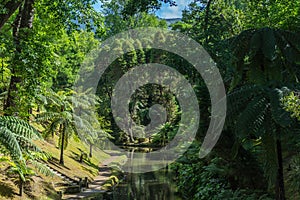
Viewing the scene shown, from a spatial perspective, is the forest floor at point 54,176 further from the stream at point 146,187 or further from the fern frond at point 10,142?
the fern frond at point 10,142

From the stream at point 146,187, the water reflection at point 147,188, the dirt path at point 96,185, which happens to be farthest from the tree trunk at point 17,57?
the water reflection at point 147,188

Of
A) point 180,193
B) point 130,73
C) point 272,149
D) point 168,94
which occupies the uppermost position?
point 130,73

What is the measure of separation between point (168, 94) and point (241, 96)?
116 ft

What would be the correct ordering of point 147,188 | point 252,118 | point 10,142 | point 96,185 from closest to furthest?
point 252,118, point 10,142, point 96,185, point 147,188

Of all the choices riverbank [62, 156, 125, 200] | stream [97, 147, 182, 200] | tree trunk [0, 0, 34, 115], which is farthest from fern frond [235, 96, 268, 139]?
riverbank [62, 156, 125, 200]

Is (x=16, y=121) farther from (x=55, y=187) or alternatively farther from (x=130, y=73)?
(x=130, y=73)

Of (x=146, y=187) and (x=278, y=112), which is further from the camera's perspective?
(x=146, y=187)

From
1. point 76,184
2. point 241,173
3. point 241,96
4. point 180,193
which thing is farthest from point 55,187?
point 241,96

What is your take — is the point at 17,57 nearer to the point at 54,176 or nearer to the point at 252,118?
the point at 252,118

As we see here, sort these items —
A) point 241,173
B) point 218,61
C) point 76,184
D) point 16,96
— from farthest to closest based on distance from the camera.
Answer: point 76,184 → point 218,61 → point 241,173 → point 16,96

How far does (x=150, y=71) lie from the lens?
1694 inches

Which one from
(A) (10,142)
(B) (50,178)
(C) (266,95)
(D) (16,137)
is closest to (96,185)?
(B) (50,178)

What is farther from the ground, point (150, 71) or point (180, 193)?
point (150, 71)

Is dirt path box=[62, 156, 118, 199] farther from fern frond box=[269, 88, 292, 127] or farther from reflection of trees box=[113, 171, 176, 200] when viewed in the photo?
fern frond box=[269, 88, 292, 127]
